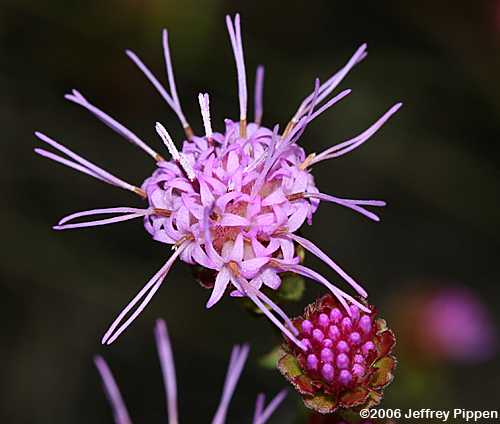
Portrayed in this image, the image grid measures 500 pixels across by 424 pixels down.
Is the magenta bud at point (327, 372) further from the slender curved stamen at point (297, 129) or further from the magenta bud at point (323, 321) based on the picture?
the slender curved stamen at point (297, 129)

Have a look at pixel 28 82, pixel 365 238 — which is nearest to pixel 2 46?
pixel 28 82

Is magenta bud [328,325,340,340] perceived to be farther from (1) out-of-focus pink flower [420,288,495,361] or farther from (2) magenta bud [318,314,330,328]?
(1) out-of-focus pink flower [420,288,495,361]

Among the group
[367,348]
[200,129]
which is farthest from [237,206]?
[200,129]

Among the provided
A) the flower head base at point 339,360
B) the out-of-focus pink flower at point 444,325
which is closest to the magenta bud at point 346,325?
the flower head base at point 339,360

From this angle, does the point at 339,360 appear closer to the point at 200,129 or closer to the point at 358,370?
the point at 358,370

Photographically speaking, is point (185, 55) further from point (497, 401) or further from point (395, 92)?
point (497, 401)

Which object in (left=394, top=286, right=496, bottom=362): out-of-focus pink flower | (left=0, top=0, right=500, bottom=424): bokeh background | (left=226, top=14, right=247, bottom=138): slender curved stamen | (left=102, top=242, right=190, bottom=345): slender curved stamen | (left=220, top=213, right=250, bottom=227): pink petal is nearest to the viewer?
(left=102, top=242, right=190, bottom=345): slender curved stamen

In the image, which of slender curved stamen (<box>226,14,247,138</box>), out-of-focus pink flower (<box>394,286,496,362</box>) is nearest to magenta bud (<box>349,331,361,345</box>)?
slender curved stamen (<box>226,14,247,138</box>)
